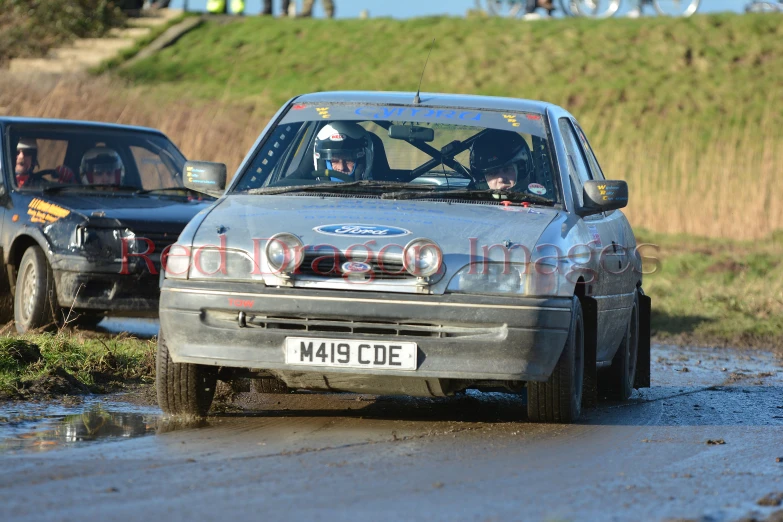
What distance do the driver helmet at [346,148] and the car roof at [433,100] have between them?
28 centimetres

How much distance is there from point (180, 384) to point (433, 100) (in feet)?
7.34

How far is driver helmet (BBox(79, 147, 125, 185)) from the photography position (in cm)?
1033

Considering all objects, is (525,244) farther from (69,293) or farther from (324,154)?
(69,293)

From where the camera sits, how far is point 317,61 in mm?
42938

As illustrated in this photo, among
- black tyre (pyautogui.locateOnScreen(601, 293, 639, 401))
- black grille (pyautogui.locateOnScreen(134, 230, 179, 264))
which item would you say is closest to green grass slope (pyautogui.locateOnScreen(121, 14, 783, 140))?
black grille (pyautogui.locateOnScreen(134, 230, 179, 264))

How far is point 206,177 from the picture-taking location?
279 inches

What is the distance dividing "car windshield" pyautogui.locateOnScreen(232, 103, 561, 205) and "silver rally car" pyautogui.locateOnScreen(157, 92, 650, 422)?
1cm

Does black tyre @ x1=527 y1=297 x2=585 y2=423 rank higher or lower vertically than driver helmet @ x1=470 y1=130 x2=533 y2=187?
lower

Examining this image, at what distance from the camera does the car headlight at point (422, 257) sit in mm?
5762

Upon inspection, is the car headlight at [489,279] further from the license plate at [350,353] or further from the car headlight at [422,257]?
the license plate at [350,353]

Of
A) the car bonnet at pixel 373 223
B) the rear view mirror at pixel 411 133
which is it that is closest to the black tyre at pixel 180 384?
the car bonnet at pixel 373 223

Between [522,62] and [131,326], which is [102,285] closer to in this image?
[131,326]

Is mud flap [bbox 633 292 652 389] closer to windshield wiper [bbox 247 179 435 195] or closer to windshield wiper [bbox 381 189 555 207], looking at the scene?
windshield wiper [bbox 381 189 555 207]

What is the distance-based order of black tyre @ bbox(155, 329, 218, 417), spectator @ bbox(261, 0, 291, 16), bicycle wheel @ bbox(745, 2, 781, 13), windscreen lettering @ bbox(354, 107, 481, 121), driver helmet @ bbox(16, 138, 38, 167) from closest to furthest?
1. black tyre @ bbox(155, 329, 218, 417)
2. windscreen lettering @ bbox(354, 107, 481, 121)
3. driver helmet @ bbox(16, 138, 38, 167)
4. bicycle wheel @ bbox(745, 2, 781, 13)
5. spectator @ bbox(261, 0, 291, 16)
